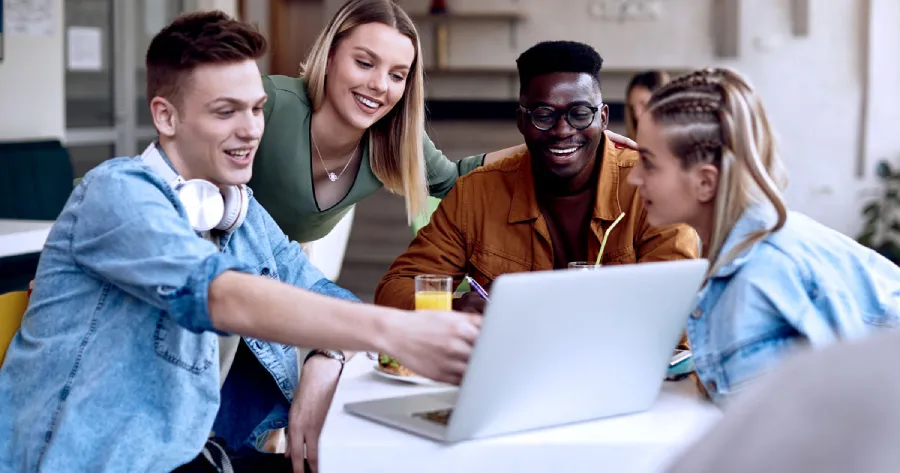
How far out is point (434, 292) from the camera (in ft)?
5.44

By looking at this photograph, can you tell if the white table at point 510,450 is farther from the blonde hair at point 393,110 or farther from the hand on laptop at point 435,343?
the blonde hair at point 393,110

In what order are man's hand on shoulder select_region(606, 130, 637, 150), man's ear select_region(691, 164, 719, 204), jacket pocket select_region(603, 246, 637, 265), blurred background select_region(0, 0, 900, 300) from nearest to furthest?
man's ear select_region(691, 164, 719, 204), jacket pocket select_region(603, 246, 637, 265), man's hand on shoulder select_region(606, 130, 637, 150), blurred background select_region(0, 0, 900, 300)

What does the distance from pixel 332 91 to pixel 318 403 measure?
104 cm

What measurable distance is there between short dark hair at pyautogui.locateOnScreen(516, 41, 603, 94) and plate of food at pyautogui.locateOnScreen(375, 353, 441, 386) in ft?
2.51

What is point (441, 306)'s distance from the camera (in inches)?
65.4

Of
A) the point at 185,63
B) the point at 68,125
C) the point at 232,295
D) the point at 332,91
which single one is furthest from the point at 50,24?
the point at 232,295

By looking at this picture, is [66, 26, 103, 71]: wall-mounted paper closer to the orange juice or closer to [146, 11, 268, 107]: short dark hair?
[146, 11, 268, 107]: short dark hair

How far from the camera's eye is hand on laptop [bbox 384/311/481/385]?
120 centimetres

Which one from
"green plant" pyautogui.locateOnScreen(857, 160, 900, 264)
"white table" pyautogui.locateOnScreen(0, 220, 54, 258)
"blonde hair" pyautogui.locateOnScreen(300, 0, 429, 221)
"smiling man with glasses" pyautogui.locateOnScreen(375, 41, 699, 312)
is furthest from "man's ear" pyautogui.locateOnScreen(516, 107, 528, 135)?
"green plant" pyautogui.locateOnScreen(857, 160, 900, 264)

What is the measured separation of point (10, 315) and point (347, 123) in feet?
3.43

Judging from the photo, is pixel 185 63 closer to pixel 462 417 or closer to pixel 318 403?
pixel 318 403

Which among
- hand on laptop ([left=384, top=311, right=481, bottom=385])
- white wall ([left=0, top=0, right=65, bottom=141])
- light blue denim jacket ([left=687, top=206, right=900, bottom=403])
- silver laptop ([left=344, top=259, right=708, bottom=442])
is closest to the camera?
silver laptop ([left=344, top=259, right=708, bottom=442])

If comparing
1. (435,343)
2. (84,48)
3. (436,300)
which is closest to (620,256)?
(436,300)

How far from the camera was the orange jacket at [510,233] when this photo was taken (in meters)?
2.03
